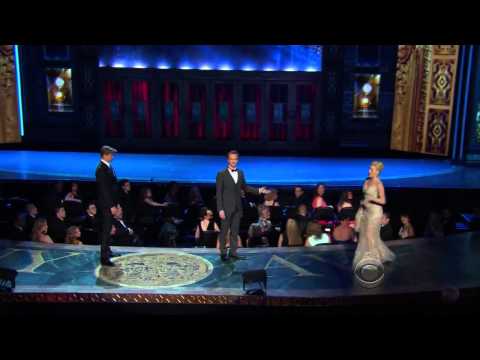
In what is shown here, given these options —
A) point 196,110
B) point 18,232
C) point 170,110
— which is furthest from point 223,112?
point 18,232

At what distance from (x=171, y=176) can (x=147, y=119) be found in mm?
4964

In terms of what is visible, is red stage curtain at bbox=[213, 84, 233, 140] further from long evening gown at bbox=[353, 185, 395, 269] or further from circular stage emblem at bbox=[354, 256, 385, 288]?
circular stage emblem at bbox=[354, 256, 385, 288]

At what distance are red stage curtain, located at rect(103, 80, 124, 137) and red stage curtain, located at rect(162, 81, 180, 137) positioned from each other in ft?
4.36

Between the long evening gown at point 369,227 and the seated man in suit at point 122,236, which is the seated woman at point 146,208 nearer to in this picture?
the seated man in suit at point 122,236

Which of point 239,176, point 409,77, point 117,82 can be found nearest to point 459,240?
point 239,176

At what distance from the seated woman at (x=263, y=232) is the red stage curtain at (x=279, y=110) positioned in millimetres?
8366

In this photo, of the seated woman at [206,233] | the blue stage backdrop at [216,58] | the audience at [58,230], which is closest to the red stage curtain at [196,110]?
the blue stage backdrop at [216,58]

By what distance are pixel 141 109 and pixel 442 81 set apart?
8.91m

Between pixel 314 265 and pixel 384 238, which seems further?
pixel 384 238

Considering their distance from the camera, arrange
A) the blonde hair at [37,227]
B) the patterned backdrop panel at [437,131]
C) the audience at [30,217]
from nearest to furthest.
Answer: the blonde hair at [37,227], the audience at [30,217], the patterned backdrop panel at [437,131]

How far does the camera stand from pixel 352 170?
1257 cm

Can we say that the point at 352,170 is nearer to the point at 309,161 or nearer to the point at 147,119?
the point at 309,161

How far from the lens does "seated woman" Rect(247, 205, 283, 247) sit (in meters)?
7.46

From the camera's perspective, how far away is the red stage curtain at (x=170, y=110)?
1560 centimetres
